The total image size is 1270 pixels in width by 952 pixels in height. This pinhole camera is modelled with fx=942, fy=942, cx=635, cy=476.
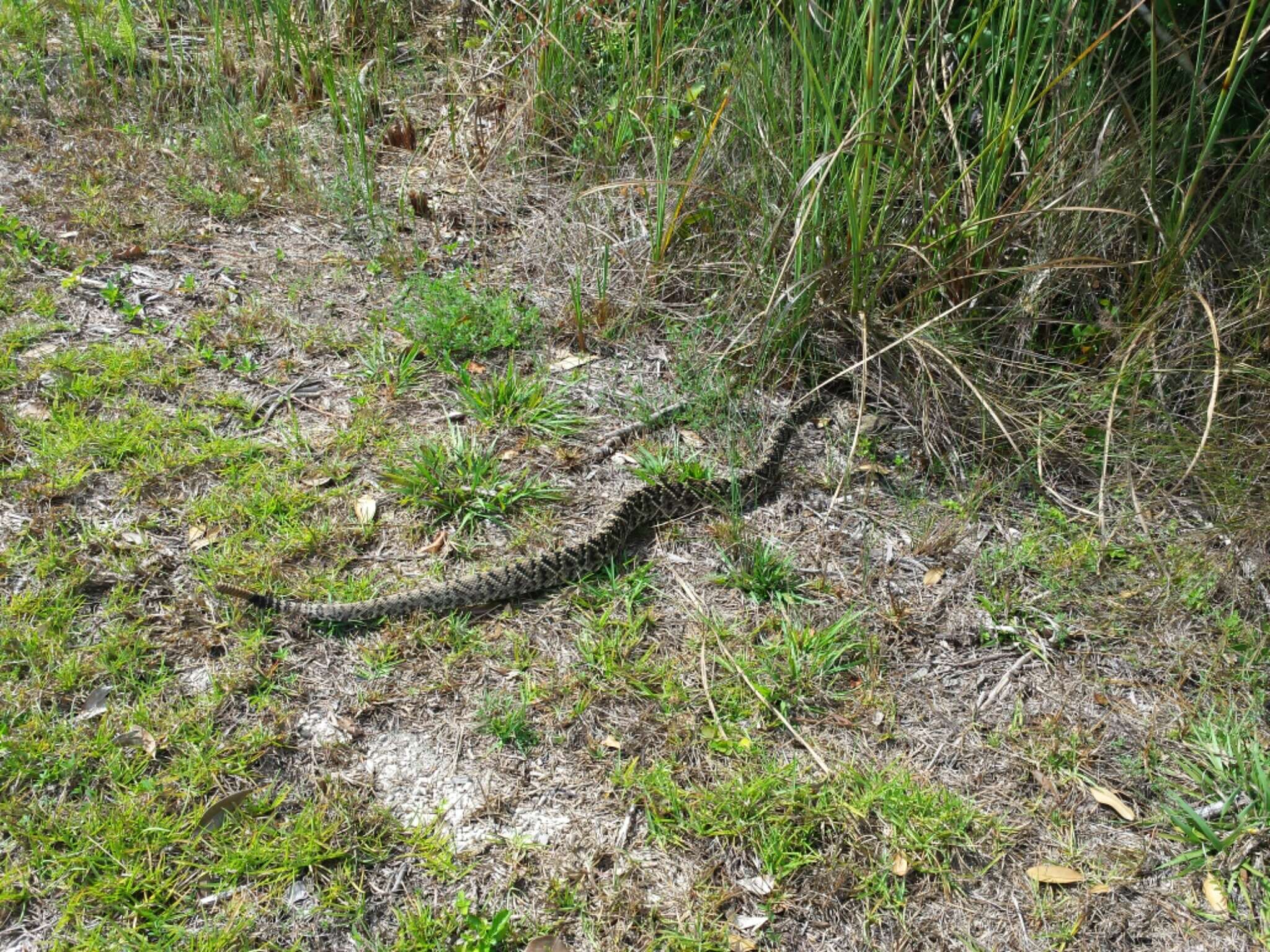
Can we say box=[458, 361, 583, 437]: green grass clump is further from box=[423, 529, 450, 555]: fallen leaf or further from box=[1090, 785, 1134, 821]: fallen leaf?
box=[1090, 785, 1134, 821]: fallen leaf

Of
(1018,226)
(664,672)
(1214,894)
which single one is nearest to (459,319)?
(664,672)

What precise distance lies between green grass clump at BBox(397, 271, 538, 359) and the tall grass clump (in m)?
0.85

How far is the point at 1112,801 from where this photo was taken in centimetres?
296

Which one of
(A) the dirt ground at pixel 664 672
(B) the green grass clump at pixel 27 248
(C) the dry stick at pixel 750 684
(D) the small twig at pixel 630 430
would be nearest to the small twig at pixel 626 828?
(A) the dirt ground at pixel 664 672

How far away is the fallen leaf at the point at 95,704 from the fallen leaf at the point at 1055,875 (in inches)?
115

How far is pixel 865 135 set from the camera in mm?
3715

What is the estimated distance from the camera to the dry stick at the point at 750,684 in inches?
120

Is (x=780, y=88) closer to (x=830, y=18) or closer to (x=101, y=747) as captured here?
(x=830, y=18)

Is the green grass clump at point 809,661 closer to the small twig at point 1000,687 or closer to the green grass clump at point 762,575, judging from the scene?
the green grass clump at point 762,575

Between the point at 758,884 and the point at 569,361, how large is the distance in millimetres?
2761

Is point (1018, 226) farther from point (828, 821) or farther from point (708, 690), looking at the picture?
point (828, 821)

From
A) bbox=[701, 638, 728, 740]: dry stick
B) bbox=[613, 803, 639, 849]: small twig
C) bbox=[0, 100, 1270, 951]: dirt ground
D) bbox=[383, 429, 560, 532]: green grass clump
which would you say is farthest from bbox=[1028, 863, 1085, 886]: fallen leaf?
bbox=[383, 429, 560, 532]: green grass clump

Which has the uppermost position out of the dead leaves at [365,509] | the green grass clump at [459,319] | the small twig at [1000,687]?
the green grass clump at [459,319]

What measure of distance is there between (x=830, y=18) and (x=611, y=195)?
1538mm
